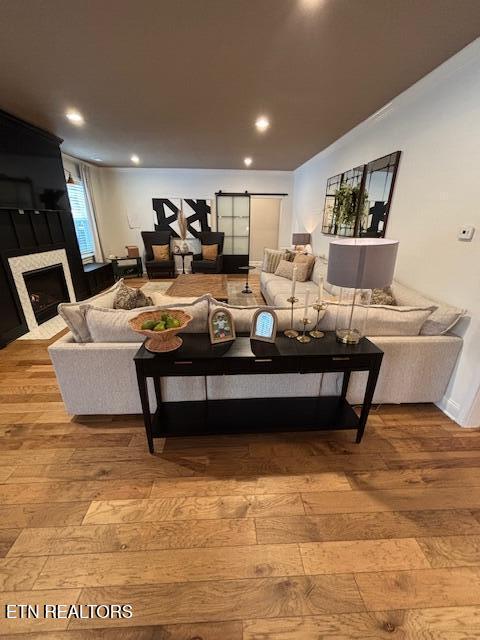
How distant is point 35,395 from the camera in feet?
7.06

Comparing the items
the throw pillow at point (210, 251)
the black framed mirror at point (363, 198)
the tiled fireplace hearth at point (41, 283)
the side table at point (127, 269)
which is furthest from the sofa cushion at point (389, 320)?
the side table at point (127, 269)

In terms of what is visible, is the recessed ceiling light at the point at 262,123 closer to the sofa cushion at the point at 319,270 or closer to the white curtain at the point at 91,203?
the sofa cushion at the point at 319,270

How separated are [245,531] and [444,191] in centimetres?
268

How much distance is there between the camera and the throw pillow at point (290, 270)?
409 centimetres

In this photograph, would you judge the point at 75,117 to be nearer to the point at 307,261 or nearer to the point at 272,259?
the point at 272,259

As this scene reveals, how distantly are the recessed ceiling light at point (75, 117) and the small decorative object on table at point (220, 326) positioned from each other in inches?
120

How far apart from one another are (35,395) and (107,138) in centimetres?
358

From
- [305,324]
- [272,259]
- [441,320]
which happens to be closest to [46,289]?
[272,259]

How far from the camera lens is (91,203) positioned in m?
5.52

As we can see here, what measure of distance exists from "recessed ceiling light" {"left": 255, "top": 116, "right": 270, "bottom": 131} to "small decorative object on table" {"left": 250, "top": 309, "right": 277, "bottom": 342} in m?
2.63

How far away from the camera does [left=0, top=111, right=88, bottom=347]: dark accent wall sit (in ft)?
9.66

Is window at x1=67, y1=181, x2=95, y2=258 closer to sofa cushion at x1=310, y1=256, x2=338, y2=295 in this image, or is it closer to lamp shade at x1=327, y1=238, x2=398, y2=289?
sofa cushion at x1=310, y1=256, x2=338, y2=295

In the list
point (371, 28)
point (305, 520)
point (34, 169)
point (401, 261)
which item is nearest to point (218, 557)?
point (305, 520)

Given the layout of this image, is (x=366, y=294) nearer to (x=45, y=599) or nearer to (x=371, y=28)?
(x=371, y=28)
